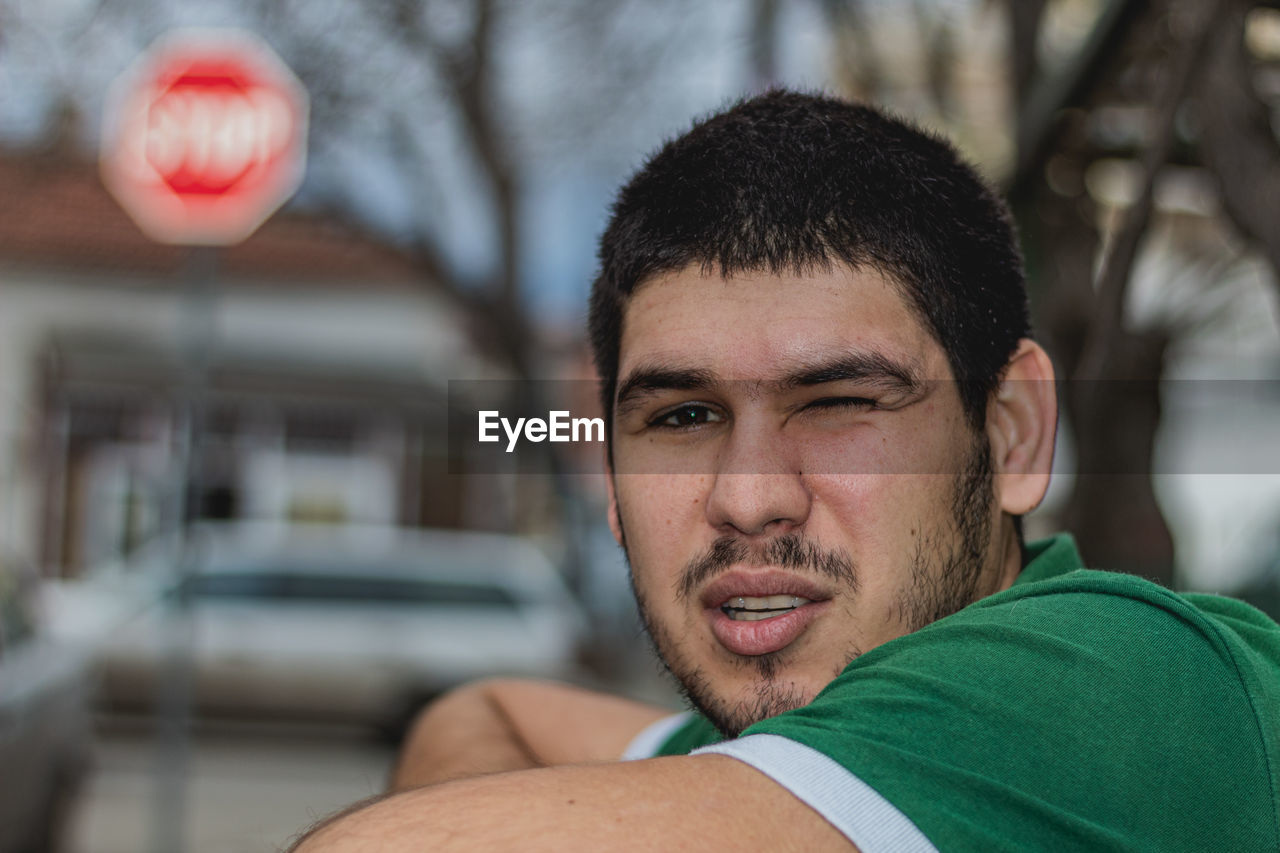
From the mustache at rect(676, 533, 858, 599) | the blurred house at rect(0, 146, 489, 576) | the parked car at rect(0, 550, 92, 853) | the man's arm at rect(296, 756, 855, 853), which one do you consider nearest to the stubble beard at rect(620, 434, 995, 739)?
the mustache at rect(676, 533, 858, 599)

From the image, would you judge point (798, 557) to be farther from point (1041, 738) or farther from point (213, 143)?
point (213, 143)

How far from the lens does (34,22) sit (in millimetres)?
6570

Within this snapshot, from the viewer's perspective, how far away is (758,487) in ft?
4.86

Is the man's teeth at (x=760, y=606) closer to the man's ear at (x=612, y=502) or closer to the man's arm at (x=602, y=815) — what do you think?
the man's ear at (x=612, y=502)

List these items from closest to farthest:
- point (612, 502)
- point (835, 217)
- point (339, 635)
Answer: point (835, 217) → point (612, 502) → point (339, 635)

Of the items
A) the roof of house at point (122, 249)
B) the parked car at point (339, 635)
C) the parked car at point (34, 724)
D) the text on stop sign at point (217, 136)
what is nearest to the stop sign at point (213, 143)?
the text on stop sign at point (217, 136)

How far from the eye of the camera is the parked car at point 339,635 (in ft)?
34.4

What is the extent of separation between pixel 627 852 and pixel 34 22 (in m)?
6.91

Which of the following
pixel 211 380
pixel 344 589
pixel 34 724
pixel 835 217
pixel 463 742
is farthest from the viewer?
pixel 211 380

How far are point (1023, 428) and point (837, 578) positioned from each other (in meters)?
0.44

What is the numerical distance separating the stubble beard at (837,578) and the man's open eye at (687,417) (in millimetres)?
182

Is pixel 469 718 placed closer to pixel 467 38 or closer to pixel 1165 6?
pixel 1165 6

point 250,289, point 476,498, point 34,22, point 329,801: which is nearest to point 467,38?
point 34,22

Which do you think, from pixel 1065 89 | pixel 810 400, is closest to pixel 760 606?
pixel 810 400
